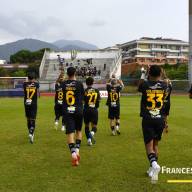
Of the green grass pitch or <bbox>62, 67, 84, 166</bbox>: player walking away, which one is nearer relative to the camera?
the green grass pitch

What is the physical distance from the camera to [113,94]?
51.8 feet

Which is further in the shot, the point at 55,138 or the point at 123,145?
the point at 55,138

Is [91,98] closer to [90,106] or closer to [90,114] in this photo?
[90,106]

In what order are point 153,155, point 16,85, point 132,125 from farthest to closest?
point 16,85, point 132,125, point 153,155

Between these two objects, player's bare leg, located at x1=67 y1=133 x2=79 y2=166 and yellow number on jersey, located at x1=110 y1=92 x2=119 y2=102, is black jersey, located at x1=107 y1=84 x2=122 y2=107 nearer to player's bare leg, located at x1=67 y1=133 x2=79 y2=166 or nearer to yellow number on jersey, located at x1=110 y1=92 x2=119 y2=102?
yellow number on jersey, located at x1=110 y1=92 x2=119 y2=102

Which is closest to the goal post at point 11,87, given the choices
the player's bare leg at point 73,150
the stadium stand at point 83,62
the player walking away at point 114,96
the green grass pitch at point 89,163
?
the stadium stand at point 83,62

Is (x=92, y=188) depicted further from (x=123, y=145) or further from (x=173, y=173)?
(x=123, y=145)

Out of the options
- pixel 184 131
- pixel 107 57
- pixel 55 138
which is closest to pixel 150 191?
pixel 55 138

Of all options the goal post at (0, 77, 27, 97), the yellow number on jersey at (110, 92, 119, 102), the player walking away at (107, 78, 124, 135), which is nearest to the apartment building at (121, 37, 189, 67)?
the goal post at (0, 77, 27, 97)

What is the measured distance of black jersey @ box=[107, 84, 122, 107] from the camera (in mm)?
15688

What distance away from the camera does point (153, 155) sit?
8828 millimetres

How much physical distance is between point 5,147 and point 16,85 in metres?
44.5

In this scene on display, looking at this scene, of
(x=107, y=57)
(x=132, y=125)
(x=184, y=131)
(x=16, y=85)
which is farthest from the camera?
(x=107, y=57)

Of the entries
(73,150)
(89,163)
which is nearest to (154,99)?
(73,150)
